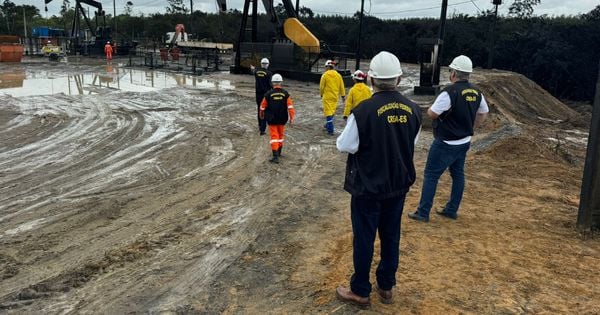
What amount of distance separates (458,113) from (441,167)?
672 mm

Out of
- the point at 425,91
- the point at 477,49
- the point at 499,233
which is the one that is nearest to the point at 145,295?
the point at 499,233

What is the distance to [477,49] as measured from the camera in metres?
39.0

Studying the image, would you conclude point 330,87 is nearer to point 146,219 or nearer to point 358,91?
point 358,91

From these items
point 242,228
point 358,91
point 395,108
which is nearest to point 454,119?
point 395,108

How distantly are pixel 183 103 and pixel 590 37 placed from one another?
25.5m

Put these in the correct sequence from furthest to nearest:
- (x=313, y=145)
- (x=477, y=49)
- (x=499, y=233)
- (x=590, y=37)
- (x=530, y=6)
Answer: (x=530, y=6), (x=477, y=49), (x=590, y=37), (x=313, y=145), (x=499, y=233)

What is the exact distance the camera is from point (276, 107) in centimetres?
909

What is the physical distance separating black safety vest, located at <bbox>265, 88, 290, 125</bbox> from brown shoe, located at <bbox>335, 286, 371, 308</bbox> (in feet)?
17.7

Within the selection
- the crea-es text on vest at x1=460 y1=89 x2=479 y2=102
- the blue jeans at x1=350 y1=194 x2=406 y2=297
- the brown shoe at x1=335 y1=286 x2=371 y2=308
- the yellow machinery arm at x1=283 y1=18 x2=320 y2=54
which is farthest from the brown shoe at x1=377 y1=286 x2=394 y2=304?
the yellow machinery arm at x1=283 y1=18 x2=320 y2=54

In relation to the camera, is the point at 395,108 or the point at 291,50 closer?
the point at 395,108

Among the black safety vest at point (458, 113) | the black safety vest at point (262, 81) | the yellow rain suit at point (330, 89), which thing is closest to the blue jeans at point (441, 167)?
the black safety vest at point (458, 113)

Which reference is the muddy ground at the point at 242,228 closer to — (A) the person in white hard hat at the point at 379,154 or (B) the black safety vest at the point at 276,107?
(A) the person in white hard hat at the point at 379,154

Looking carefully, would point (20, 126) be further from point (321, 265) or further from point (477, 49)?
point (477, 49)

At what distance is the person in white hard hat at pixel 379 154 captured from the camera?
11.9 ft
